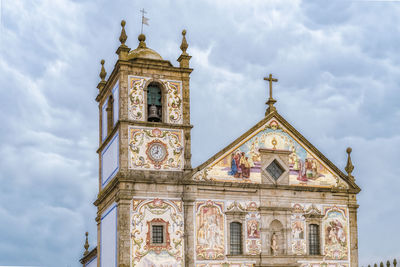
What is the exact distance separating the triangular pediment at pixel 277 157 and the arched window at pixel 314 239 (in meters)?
2.22

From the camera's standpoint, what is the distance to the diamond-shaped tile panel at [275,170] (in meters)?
38.2

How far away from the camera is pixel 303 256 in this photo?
123 ft

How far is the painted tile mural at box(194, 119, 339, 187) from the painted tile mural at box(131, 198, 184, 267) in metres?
2.26

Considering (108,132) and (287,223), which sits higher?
(108,132)

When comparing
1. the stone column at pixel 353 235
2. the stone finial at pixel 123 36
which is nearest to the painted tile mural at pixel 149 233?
the stone finial at pixel 123 36

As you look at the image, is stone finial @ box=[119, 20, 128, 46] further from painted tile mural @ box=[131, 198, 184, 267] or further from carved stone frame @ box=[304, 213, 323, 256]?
carved stone frame @ box=[304, 213, 323, 256]

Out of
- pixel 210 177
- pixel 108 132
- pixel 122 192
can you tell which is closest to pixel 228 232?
pixel 210 177

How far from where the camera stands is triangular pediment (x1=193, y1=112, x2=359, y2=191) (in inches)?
1464

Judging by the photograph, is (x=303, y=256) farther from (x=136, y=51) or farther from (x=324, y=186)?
(x=136, y=51)

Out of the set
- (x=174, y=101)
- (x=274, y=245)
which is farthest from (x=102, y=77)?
(x=274, y=245)

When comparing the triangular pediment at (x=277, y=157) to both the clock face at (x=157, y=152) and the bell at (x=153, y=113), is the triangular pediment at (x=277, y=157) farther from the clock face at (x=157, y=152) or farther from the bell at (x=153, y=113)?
the bell at (x=153, y=113)

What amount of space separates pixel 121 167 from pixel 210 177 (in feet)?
14.7

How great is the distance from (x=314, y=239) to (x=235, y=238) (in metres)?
4.38

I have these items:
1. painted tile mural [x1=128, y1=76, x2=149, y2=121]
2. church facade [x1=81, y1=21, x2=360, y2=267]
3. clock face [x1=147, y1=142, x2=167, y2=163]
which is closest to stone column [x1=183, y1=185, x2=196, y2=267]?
church facade [x1=81, y1=21, x2=360, y2=267]
